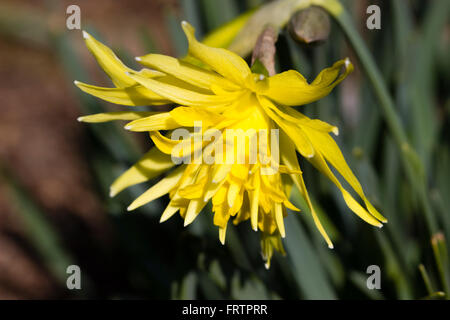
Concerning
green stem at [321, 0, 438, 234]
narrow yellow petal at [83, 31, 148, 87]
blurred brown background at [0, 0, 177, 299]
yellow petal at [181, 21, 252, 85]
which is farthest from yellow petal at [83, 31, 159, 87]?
blurred brown background at [0, 0, 177, 299]

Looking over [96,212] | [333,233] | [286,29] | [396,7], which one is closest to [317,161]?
[286,29]

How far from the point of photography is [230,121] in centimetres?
74

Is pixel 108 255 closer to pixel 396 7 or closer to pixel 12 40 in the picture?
pixel 396 7

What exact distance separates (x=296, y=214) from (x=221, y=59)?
1.56 ft

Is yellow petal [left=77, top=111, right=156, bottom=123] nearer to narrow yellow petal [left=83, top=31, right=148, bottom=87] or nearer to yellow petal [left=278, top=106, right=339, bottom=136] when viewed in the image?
narrow yellow petal [left=83, top=31, right=148, bottom=87]

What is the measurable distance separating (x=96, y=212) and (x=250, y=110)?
1.51 metres

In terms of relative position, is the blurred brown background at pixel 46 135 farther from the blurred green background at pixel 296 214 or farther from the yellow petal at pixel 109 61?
the yellow petal at pixel 109 61

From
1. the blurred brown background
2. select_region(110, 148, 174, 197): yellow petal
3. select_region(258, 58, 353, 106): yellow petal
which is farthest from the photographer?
the blurred brown background

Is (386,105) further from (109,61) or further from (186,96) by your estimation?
(109,61)

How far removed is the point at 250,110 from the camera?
0.74 metres

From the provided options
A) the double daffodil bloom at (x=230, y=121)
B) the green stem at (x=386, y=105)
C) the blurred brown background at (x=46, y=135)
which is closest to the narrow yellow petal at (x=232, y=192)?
the double daffodil bloom at (x=230, y=121)

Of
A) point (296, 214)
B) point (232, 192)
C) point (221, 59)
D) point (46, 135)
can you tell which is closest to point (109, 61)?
point (221, 59)

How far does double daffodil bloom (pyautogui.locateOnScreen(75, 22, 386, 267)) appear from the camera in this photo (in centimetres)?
68

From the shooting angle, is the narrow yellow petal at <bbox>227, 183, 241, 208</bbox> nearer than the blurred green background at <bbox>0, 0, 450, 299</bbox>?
Yes
